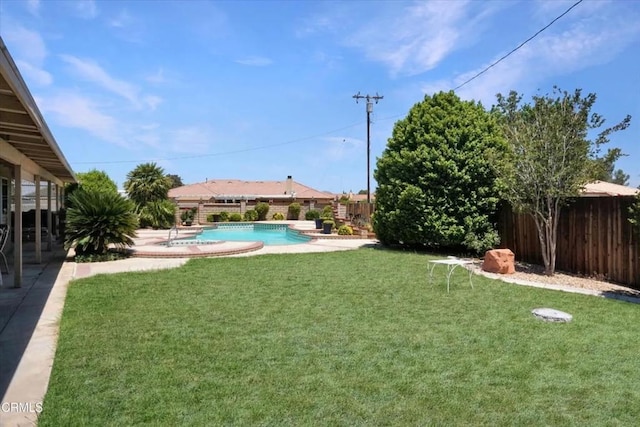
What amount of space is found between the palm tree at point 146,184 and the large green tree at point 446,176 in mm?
17638

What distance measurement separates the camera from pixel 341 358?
409 centimetres

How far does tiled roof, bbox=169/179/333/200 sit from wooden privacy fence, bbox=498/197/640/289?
30679 mm

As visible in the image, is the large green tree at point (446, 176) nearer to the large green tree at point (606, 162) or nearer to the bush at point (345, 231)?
the large green tree at point (606, 162)

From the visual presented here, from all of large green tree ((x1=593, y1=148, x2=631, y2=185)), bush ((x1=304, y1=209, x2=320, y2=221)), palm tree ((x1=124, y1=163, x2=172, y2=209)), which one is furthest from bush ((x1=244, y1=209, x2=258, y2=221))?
large green tree ((x1=593, y1=148, x2=631, y2=185))

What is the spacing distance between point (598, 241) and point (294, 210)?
92.6 ft

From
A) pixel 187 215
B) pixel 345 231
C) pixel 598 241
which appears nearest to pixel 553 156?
pixel 598 241

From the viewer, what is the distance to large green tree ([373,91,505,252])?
41.2 ft

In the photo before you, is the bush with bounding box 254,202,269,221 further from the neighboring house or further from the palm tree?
the palm tree

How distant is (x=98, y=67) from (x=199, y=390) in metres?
17.3

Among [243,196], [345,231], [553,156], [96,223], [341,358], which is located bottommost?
[341,358]

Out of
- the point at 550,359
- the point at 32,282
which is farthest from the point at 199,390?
the point at 32,282

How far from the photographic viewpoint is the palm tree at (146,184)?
1029 inches

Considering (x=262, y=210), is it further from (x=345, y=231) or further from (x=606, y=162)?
(x=606, y=162)

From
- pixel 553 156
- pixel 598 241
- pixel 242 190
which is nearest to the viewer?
pixel 598 241
